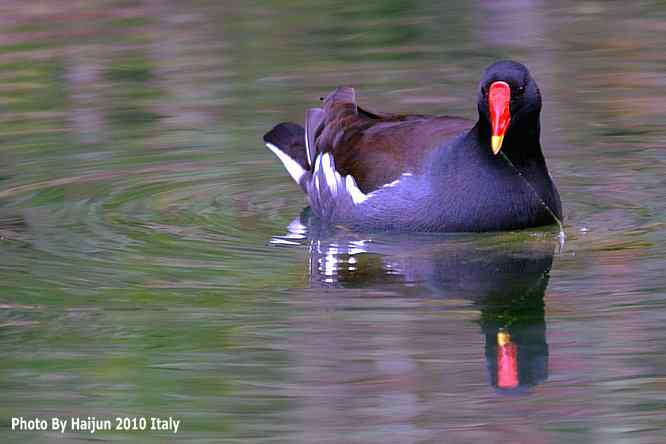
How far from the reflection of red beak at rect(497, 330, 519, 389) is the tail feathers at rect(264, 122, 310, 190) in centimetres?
290

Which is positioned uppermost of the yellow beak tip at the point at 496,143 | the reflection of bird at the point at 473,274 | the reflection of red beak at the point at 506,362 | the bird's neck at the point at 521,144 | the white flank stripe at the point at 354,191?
the yellow beak tip at the point at 496,143

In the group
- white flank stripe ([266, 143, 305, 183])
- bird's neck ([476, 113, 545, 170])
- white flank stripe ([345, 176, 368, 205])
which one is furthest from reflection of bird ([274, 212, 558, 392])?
white flank stripe ([266, 143, 305, 183])

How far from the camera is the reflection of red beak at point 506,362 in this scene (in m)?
6.03

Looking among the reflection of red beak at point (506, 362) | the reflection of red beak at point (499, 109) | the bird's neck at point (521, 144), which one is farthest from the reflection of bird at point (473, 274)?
the reflection of red beak at point (499, 109)

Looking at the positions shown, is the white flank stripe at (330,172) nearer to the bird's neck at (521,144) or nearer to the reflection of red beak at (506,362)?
the bird's neck at (521,144)

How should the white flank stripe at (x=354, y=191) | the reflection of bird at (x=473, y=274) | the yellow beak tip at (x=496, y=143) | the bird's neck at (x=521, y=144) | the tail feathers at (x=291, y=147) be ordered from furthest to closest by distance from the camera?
the tail feathers at (x=291, y=147), the white flank stripe at (x=354, y=191), the bird's neck at (x=521, y=144), the yellow beak tip at (x=496, y=143), the reflection of bird at (x=473, y=274)

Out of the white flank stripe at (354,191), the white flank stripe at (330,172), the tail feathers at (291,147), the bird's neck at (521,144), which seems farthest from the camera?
the tail feathers at (291,147)

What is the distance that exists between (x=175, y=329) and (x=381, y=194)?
6.20 feet

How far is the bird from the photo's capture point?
7.94 m

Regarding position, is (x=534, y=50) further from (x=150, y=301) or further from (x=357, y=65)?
(x=150, y=301)

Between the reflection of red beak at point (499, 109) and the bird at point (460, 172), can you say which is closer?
the reflection of red beak at point (499, 109)

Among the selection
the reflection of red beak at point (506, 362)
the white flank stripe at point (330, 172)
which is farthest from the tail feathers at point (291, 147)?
the reflection of red beak at point (506, 362)

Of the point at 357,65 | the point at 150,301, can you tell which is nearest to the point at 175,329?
the point at 150,301

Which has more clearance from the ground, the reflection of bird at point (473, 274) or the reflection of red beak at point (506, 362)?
the reflection of red beak at point (506, 362)
